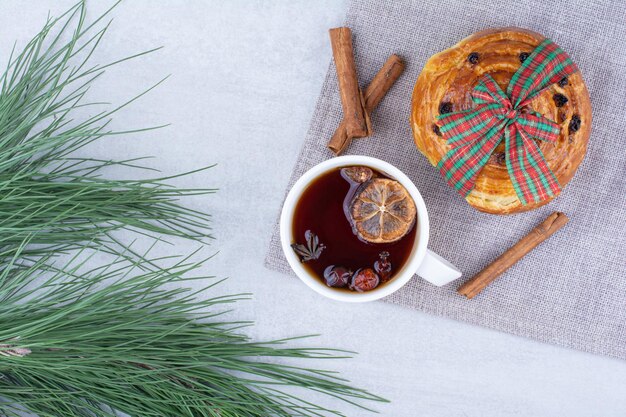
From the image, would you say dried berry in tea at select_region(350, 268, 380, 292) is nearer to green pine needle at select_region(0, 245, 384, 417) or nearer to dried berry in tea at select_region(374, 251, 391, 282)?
dried berry in tea at select_region(374, 251, 391, 282)

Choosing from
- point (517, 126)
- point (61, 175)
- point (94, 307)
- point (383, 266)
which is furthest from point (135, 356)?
point (517, 126)

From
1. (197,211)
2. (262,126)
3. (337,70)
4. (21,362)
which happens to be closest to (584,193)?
(337,70)

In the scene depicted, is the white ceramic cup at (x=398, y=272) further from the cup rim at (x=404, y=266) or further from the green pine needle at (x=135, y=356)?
the green pine needle at (x=135, y=356)

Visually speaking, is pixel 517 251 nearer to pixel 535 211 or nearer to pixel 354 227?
pixel 535 211

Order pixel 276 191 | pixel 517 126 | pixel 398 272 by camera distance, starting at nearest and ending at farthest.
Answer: pixel 517 126 < pixel 398 272 < pixel 276 191

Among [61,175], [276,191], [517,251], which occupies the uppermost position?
[61,175]

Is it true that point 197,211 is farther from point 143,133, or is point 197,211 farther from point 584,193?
point 584,193

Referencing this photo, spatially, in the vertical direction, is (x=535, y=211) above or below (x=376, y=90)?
below
